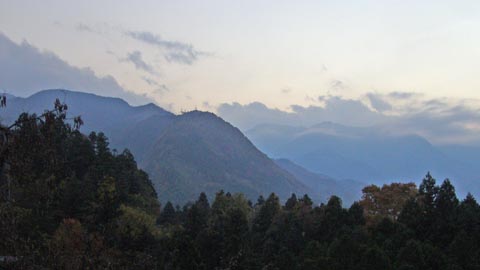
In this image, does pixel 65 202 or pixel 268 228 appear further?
pixel 268 228

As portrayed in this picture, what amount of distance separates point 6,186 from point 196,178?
18666 cm

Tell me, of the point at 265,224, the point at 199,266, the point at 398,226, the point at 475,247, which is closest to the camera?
the point at 475,247

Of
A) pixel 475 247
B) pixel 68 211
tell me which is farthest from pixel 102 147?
pixel 475 247

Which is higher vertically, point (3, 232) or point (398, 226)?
point (398, 226)

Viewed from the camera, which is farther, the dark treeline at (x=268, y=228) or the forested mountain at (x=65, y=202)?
the dark treeline at (x=268, y=228)

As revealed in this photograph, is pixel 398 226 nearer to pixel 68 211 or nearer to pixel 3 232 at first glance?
pixel 68 211

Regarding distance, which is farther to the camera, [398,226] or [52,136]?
[398,226]

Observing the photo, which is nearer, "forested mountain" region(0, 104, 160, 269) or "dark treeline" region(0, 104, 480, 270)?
"forested mountain" region(0, 104, 160, 269)

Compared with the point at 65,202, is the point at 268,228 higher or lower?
higher

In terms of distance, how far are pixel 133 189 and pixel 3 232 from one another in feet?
159

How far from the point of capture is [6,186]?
752cm

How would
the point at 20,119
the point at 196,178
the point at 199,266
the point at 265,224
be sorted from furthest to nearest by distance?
the point at 196,178 → the point at 265,224 → the point at 199,266 → the point at 20,119

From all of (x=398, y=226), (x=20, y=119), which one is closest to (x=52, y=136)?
(x=20, y=119)

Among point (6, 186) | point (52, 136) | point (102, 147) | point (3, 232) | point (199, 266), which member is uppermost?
point (102, 147)
